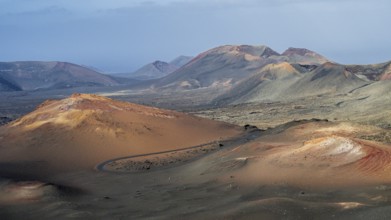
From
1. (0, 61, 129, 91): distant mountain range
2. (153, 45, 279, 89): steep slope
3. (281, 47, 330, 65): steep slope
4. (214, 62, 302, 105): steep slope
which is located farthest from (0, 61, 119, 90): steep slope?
(214, 62, 302, 105): steep slope

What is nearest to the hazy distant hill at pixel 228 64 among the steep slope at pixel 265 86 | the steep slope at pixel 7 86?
the steep slope at pixel 265 86

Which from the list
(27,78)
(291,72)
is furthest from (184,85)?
(27,78)

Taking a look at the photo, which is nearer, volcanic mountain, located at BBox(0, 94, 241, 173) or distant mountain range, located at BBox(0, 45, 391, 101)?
volcanic mountain, located at BBox(0, 94, 241, 173)

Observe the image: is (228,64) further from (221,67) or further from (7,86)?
(7,86)

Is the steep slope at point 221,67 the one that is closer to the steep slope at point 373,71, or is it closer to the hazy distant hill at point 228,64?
the hazy distant hill at point 228,64

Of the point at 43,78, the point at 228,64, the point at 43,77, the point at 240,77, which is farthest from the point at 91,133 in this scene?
the point at 43,77

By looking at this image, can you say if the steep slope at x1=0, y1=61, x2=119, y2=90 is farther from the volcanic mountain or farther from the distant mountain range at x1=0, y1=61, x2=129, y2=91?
the volcanic mountain
